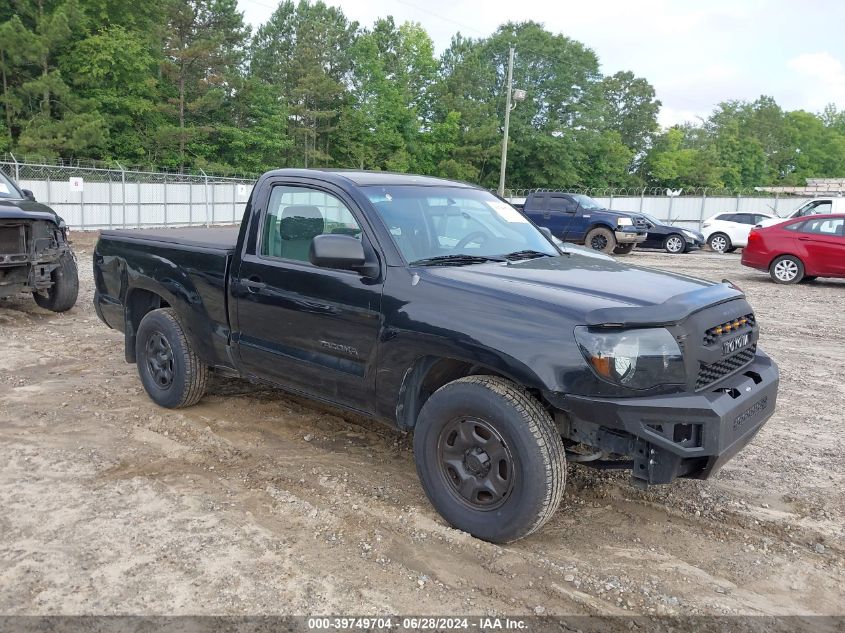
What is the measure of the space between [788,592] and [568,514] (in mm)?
1124

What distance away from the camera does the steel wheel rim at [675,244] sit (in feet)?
74.3

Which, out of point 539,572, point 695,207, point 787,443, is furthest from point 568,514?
point 695,207

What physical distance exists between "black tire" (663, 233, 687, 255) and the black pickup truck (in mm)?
19010

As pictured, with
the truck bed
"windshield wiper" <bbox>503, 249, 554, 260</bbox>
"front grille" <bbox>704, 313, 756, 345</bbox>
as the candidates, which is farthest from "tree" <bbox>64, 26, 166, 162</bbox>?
"front grille" <bbox>704, 313, 756, 345</bbox>

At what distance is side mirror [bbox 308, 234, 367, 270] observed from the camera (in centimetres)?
381

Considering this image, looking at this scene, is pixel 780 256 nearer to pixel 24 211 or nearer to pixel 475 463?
pixel 475 463

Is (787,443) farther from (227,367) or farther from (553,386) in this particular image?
(227,367)

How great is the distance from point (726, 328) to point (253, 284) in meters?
2.83

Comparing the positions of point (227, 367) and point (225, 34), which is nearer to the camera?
point (227, 367)

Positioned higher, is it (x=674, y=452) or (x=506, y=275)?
(x=506, y=275)

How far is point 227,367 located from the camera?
16.6ft

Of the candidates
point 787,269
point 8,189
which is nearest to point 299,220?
point 8,189

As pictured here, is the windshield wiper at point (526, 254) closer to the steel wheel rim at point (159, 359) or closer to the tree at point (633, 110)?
the steel wheel rim at point (159, 359)

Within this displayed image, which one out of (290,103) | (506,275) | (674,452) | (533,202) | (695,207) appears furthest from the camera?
(290,103)
